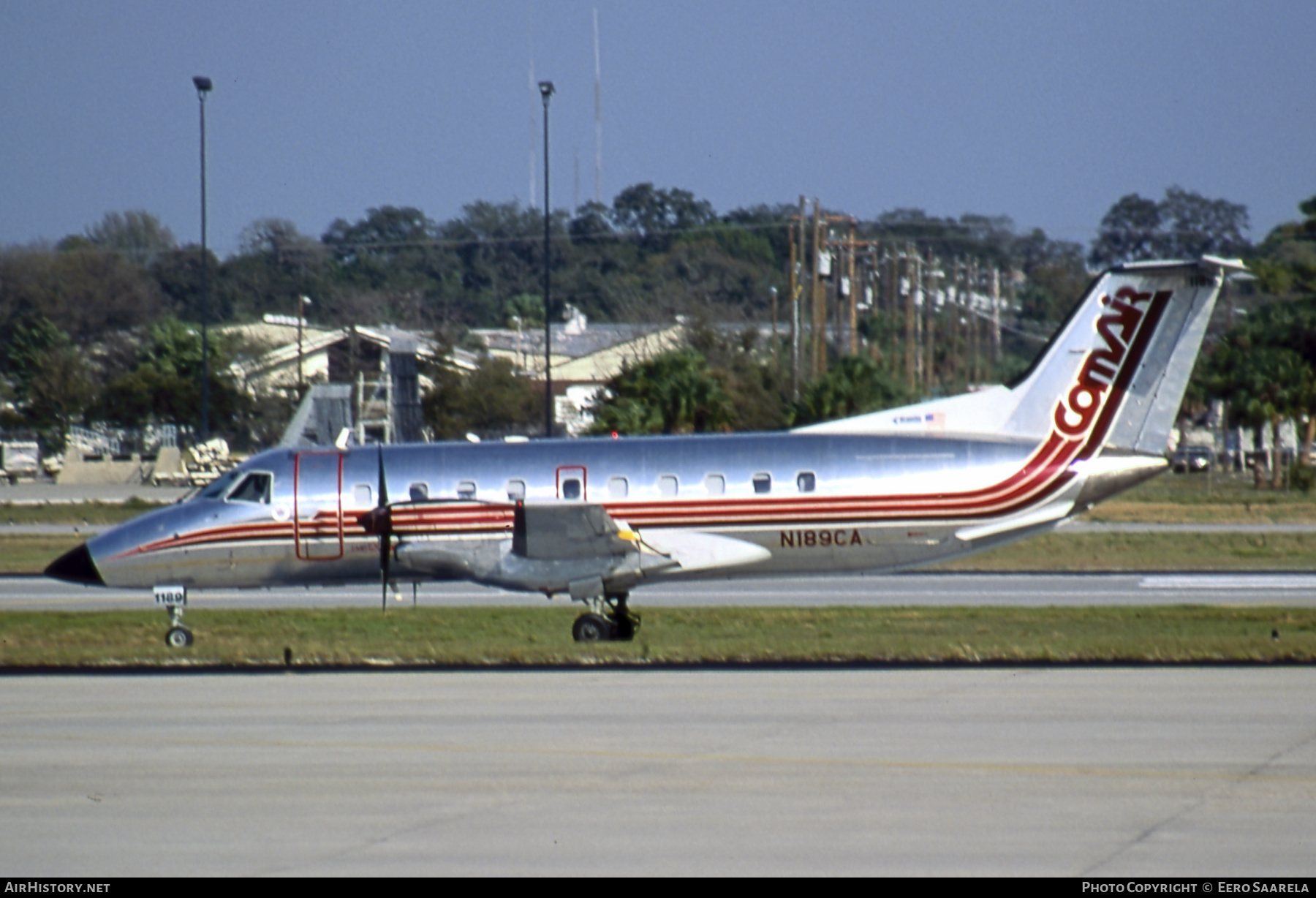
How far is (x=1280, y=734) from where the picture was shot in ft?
38.4

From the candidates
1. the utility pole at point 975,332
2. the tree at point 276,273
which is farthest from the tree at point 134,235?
the utility pole at point 975,332

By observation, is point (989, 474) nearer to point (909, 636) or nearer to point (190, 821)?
point (909, 636)

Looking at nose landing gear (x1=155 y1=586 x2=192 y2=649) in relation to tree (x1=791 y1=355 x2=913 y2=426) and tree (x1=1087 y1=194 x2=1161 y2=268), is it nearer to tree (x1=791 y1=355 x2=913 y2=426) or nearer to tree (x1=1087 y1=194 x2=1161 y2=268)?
tree (x1=791 y1=355 x2=913 y2=426)

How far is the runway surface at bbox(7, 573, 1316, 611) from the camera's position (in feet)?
77.3

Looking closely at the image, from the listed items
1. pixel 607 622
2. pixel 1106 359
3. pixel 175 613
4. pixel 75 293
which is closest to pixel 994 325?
pixel 75 293

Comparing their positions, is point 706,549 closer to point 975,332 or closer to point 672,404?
point 672,404

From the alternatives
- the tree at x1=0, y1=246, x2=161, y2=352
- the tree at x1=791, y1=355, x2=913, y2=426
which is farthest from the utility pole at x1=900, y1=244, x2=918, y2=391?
the tree at x1=0, y1=246, x2=161, y2=352

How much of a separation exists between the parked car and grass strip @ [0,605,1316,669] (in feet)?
184

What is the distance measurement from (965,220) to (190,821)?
553 ft

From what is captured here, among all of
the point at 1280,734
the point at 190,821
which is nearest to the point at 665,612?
the point at 1280,734

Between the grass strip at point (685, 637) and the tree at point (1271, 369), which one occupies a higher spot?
the tree at point (1271, 369)

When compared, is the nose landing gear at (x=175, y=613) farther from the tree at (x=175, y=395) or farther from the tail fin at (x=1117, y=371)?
the tree at (x=175, y=395)

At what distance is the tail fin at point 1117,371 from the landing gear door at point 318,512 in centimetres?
686

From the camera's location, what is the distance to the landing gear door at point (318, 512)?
20188mm
